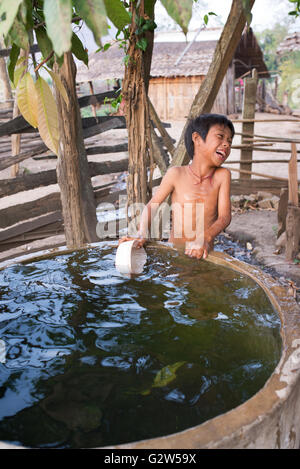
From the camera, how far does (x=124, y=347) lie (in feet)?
4.62

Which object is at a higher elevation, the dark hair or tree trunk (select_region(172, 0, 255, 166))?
tree trunk (select_region(172, 0, 255, 166))

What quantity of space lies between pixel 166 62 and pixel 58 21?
57.8 ft

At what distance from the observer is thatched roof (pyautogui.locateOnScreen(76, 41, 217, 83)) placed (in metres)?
15.8

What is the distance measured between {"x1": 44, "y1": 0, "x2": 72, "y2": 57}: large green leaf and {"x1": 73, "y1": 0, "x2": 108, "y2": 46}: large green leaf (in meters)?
0.04

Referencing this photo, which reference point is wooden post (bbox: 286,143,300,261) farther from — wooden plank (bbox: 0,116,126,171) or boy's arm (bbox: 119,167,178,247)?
wooden plank (bbox: 0,116,126,171)

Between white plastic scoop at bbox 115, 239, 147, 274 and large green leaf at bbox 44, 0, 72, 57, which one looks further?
white plastic scoop at bbox 115, 239, 147, 274

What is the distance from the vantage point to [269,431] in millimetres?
946

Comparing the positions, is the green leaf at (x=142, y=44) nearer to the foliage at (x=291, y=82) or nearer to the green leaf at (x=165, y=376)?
the green leaf at (x=165, y=376)

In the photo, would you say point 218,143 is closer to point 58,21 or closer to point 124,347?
point 124,347

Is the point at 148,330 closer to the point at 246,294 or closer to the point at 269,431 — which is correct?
the point at 246,294

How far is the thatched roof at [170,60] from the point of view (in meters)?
15.9

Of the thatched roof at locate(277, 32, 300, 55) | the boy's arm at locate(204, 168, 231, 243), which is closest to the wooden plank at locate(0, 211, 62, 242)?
the boy's arm at locate(204, 168, 231, 243)

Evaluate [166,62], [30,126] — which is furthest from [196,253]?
[166,62]

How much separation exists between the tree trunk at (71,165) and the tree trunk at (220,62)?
778 millimetres
